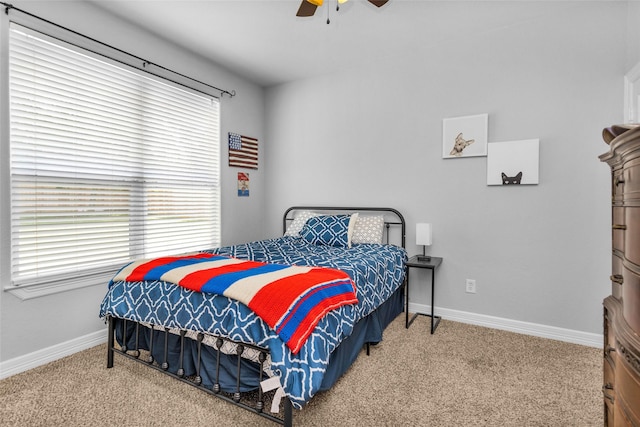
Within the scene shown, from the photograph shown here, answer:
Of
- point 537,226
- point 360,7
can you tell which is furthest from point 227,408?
point 360,7

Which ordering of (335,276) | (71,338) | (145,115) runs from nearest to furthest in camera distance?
Answer: (335,276) → (71,338) → (145,115)

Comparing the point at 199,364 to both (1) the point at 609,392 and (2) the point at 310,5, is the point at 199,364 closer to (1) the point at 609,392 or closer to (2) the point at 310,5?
(1) the point at 609,392

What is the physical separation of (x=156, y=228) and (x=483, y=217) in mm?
3045

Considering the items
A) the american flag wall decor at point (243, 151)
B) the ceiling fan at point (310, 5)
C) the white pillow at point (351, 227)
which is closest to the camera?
the ceiling fan at point (310, 5)

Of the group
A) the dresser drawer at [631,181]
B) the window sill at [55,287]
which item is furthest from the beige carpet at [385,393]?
the dresser drawer at [631,181]

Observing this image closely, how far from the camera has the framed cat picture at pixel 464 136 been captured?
293 cm

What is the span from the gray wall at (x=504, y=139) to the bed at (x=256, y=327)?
893 mm

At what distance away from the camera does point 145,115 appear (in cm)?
293

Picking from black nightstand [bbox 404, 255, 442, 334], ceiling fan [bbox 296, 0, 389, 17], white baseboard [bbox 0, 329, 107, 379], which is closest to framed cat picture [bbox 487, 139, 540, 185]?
black nightstand [bbox 404, 255, 442, 334]

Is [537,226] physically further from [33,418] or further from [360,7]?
[33,418]

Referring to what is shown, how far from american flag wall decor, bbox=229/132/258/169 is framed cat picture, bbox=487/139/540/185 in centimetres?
267

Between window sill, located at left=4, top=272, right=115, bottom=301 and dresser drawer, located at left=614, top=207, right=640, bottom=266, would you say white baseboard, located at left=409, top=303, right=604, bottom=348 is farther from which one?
window sill, located at left=4, top=272, right=115, bottom=301

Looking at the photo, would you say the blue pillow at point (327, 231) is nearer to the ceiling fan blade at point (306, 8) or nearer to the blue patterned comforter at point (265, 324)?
the blue patterned comforter at point (265, 324)

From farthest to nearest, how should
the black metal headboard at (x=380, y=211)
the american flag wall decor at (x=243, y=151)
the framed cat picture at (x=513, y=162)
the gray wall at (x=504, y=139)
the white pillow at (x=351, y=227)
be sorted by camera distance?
the american flag wall decor at (x=243, y=151) < the black metal headboard at (x=380, y=211) < the white pillow at (x=351, y=227) < the framed cat picture at (x=513, y=162) < the gray wall at (x=504, y=139)
